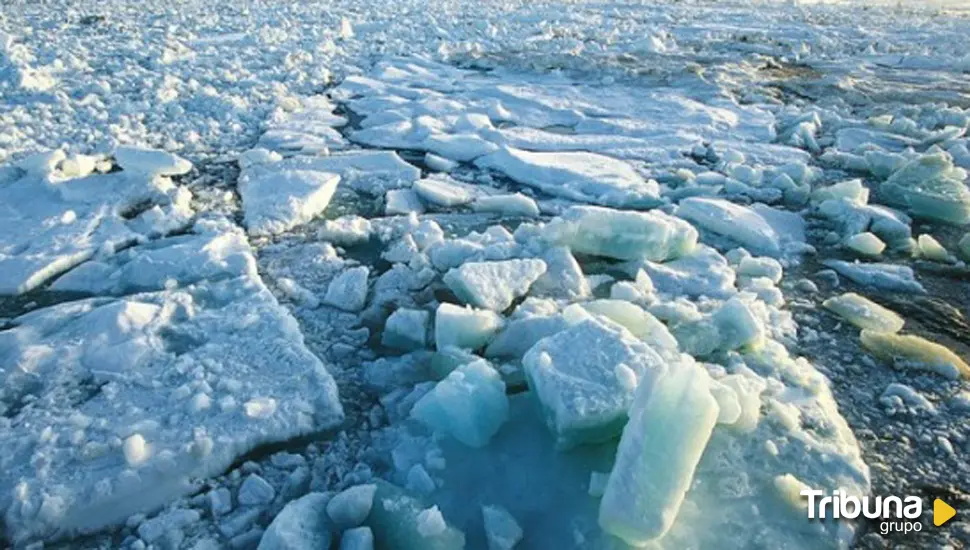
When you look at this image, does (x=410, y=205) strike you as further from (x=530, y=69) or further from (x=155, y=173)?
(x=530, y=69)

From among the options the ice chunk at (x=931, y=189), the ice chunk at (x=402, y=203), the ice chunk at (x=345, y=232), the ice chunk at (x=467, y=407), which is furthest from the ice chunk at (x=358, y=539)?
the ice chunk at (x=931, y=189)

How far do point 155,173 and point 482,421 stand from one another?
2.65m

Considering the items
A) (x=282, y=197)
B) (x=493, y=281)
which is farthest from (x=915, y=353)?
(x=282, y=197)

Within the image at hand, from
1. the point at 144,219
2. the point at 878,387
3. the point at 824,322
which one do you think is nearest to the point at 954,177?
the point at 824,322

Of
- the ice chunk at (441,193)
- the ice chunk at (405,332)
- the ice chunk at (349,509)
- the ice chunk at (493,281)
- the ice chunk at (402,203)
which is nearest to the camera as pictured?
the ice chunk at (349,509)

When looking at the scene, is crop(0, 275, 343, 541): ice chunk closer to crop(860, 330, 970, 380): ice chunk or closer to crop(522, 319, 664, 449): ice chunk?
crop(522, 319, 664, 449): ice chunk

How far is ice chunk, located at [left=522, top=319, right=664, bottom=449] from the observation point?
5.44ft

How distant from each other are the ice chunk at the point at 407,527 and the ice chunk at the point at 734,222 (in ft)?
7.21

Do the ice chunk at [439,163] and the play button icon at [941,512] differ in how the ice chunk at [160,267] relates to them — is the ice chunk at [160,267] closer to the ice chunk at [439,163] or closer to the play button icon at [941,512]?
the ice chunk at [439,163]

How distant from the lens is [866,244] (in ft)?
10.0

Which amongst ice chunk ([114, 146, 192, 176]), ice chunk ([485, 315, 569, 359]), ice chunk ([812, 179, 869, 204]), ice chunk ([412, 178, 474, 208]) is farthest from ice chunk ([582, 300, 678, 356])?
ice chunk ([114, 146, 192, 176])

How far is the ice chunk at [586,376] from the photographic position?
1657 millimetres

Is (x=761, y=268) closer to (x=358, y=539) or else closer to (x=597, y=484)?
(x=597, y=484)

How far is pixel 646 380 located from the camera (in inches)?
59.8
